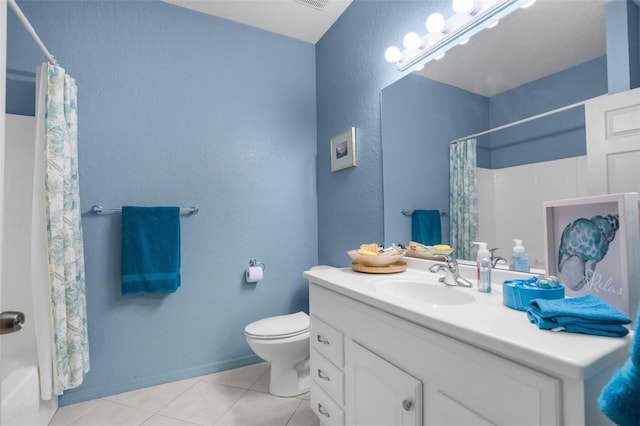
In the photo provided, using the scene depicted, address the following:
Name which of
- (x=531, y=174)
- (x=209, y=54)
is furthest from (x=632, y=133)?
(x=209, y=54)

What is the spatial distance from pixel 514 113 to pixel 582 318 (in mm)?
818

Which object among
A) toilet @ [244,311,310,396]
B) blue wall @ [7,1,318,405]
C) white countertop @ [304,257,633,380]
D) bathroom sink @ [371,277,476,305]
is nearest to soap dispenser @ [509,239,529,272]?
white countertop @ [304,257,633,380]

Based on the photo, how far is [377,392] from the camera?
973 millimetres

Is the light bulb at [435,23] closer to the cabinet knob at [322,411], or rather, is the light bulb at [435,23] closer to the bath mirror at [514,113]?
the bath mirror at [514,113]

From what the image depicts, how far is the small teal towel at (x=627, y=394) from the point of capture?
41 cm

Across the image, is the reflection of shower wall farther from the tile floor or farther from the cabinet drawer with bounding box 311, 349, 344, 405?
the tile floor

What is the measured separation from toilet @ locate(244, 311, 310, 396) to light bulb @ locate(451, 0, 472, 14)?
1.74 m

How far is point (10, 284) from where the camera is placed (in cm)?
159

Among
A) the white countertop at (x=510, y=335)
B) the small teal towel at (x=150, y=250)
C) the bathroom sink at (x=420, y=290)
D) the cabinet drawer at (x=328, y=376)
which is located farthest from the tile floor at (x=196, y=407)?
the white countertop at (x=510, y=335)

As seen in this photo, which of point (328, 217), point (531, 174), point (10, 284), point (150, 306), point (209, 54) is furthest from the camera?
point (328, 217)

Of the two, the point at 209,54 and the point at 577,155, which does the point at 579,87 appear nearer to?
the point at 577,155

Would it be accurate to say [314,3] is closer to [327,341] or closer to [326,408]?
[327,341]

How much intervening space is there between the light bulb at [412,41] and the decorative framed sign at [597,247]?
0.99m

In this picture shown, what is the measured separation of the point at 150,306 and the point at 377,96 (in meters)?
1.95
